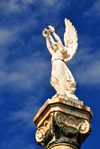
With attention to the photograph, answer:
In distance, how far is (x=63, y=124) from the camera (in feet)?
45.9

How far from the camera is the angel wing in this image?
1842 centimetres

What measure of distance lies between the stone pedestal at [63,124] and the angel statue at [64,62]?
65 cm

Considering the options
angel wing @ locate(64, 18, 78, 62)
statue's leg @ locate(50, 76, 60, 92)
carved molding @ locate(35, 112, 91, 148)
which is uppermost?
angel wing @ locate(64, 18, 78, 62)

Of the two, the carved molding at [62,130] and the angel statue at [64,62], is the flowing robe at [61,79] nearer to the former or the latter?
the angel statue at [64,62]

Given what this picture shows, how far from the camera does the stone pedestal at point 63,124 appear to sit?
13.9m

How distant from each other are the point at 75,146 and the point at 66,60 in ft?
17.4

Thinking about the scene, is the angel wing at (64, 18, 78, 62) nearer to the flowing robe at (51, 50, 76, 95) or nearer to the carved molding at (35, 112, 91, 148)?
the flowing robe at (51, 50, 76, 95)

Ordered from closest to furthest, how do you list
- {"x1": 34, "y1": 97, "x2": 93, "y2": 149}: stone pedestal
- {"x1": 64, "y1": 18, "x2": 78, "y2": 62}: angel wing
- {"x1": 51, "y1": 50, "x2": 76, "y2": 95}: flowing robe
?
{"x1": 34, "y1": 97, "x2": 93, "y2": 149}: stone pedestal → {"x1": 51, "y1": 50, "x2": 76, "y2": 95}: flowing robe → {"x1": 64, "y1": 18, "x2": 78, "y2": 62}: angel wing

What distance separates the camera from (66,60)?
1778 cm

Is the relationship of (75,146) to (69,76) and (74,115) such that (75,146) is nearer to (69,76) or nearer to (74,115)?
(74,115)

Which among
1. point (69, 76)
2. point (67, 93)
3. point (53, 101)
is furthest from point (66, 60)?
point (53, 101)

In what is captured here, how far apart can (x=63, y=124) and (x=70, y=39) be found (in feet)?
21.8

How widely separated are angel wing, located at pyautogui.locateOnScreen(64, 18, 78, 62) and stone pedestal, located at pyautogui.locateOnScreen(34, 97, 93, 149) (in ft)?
13.0

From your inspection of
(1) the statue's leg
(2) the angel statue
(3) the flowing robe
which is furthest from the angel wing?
(1) the statue's leg
